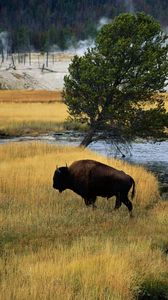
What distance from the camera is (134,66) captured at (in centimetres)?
2291

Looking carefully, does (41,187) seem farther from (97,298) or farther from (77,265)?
(97,298)

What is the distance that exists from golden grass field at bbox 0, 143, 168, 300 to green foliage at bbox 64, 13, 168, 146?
291 inches

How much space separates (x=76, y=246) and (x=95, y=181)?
3.86 metres

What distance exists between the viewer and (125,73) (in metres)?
22.7

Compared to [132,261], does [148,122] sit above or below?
below

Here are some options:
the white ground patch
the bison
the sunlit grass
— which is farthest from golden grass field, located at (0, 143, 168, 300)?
the white ground patch

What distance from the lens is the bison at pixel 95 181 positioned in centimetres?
1265

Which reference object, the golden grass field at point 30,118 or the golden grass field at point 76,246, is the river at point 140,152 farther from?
the golden grass field at point 76,246

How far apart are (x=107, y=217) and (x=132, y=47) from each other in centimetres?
1214

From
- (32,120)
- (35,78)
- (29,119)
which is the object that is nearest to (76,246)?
(32,120)

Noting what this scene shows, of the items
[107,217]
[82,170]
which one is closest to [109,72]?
[82,170]

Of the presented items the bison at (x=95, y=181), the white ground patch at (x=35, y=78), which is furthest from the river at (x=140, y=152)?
the white ground patch at (x=35, y=78)

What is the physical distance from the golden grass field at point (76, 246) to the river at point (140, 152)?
4435mm

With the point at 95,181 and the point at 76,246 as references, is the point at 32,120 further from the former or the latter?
the point at 76,246
